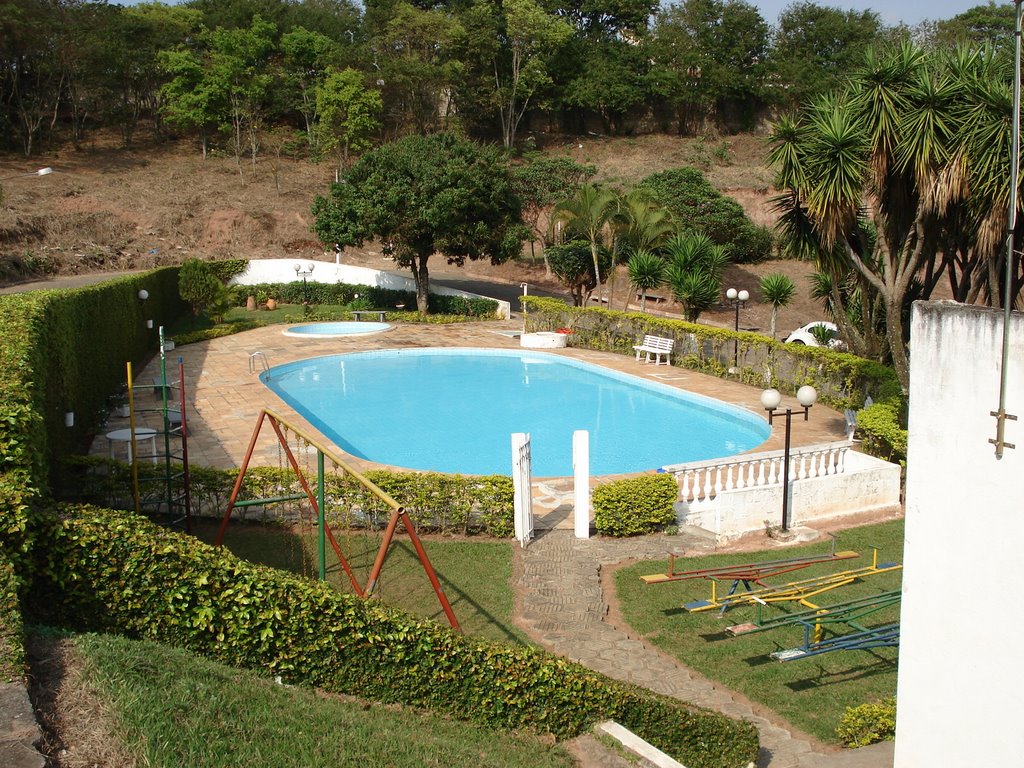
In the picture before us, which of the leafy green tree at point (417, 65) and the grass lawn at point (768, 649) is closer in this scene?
the grass lawn at point (768, 649)

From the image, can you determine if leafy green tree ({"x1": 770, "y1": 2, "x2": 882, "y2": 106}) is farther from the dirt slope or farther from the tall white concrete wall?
the tall white concrete wall

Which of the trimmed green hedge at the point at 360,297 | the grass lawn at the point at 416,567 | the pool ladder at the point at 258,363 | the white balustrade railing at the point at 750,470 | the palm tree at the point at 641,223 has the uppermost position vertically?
the palm tree at the point at 641,223

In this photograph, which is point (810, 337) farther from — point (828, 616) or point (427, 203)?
point (828, 616)

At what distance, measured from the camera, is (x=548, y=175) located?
45.0m

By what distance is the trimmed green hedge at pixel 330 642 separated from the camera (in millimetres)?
7078

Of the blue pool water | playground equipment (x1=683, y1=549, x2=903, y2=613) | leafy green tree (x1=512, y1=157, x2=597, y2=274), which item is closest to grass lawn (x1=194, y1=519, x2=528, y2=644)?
playground equipment (x1=683, y1=549, x2=903, y2=613)

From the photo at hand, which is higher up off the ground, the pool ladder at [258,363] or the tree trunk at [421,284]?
the tree trunk at [421,284]

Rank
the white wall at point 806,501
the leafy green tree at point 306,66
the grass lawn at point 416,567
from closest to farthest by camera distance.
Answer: the grass lawn at point 416,567 < the white wall at point 806,501 < the leafy green tree at point 306,66

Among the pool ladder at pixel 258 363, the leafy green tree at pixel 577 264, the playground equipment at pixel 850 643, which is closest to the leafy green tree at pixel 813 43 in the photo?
the leafy green tree at pixel 577 264

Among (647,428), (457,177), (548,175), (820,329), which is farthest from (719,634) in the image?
(548,175)

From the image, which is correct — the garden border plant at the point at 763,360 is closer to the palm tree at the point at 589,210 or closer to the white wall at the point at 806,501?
the white wall at the point at 806,501

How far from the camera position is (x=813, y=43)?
216ft

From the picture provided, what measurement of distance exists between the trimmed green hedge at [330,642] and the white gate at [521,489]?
4778 mm

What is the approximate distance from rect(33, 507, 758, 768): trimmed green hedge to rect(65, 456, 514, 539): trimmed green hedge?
501 cm
